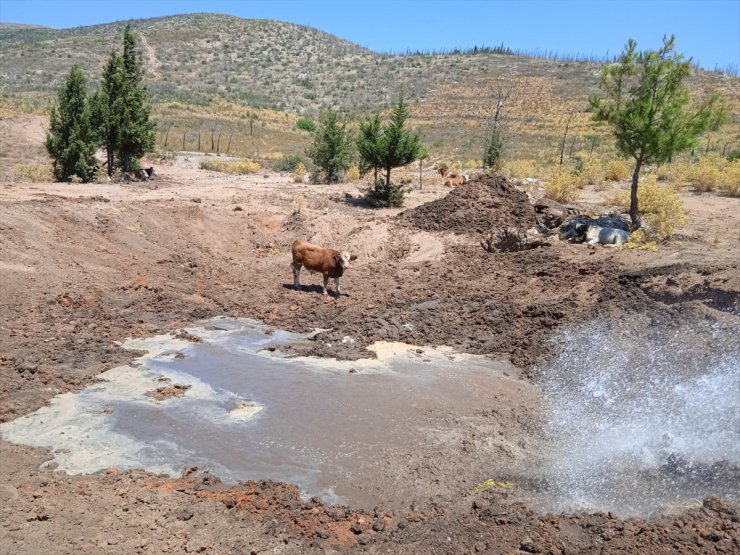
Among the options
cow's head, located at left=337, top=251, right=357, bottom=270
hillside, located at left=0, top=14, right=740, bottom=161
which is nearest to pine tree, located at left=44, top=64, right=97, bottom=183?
cow's head, located at left=337, top=251, right=357, bottom=270

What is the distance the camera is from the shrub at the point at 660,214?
16.8 m

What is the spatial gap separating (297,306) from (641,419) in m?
7.88

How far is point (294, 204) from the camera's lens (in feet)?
71.8

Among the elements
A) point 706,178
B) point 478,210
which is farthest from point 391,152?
point 706,178

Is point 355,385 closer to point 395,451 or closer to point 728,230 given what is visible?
point 395,451

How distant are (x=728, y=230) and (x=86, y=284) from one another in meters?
17.5

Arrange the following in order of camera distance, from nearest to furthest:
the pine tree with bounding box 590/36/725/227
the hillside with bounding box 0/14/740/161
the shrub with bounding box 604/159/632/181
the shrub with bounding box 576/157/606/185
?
1. the pine tree with bounding box 590/36/725/227
2. the shrub with bounding box 576/157/606/185
3. the shrub with bounding box 604/159/632/181
4. the hillside with bounding box 0/14/740/161

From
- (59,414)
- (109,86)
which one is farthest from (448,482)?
(109,86)

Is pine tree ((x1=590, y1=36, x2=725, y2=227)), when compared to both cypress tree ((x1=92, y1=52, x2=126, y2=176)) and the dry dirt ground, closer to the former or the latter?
the dry dirt ground

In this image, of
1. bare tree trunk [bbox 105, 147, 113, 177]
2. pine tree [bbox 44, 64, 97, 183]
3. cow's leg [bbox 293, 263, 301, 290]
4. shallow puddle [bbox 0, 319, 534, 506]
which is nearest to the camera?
shallow puddle [bbox 0, 319, 534, 506]

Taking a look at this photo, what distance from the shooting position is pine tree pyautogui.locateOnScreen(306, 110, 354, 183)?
29953 millimetres

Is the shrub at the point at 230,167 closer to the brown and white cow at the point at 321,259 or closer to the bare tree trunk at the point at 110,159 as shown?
the bare tree trunk at the point at 110,159

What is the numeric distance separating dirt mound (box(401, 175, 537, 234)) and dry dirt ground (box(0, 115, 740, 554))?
68mm

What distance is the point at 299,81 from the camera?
91562 millimetres
